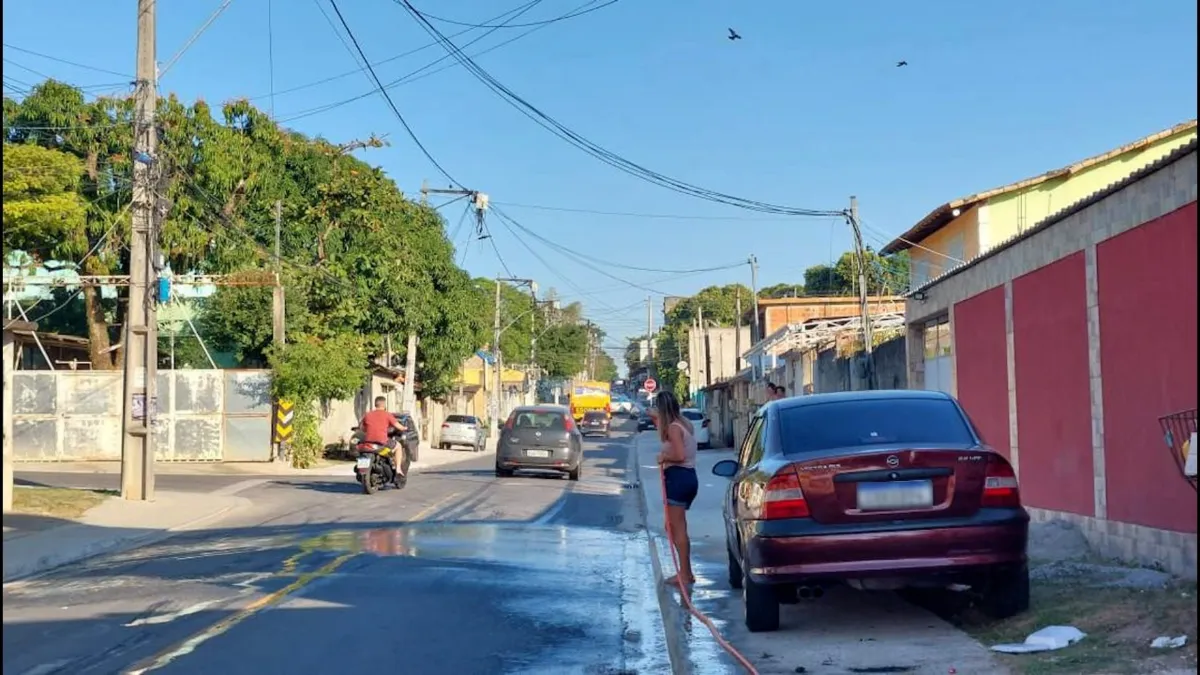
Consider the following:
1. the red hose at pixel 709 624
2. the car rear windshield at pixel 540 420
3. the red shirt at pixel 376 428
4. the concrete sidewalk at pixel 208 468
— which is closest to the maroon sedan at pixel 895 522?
the red hose at pixel 709 624

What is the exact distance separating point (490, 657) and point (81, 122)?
32761 millimetres

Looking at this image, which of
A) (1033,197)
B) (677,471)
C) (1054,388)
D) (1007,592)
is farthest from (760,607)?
(1033,197)

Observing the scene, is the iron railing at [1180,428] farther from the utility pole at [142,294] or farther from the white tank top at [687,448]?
the utility pole at [142,294]

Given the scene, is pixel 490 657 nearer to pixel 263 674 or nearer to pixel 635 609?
pixel 263 674

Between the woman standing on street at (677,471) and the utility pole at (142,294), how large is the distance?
1208cm

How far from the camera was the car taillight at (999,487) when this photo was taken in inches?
286

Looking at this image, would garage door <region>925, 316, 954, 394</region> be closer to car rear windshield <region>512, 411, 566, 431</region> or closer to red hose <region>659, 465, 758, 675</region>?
red hose <region>659, 465, 758, 675</region>

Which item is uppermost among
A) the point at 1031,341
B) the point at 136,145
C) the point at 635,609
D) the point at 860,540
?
the point at 136,145

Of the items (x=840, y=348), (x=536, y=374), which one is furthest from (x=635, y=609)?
(x=536, y=374)

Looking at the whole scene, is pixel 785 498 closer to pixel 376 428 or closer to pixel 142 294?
pixel 142 294

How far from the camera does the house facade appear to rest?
8516 mm

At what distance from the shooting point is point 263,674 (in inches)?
277

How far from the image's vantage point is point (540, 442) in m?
26.3

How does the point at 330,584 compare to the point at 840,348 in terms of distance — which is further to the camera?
the point at 840,348
